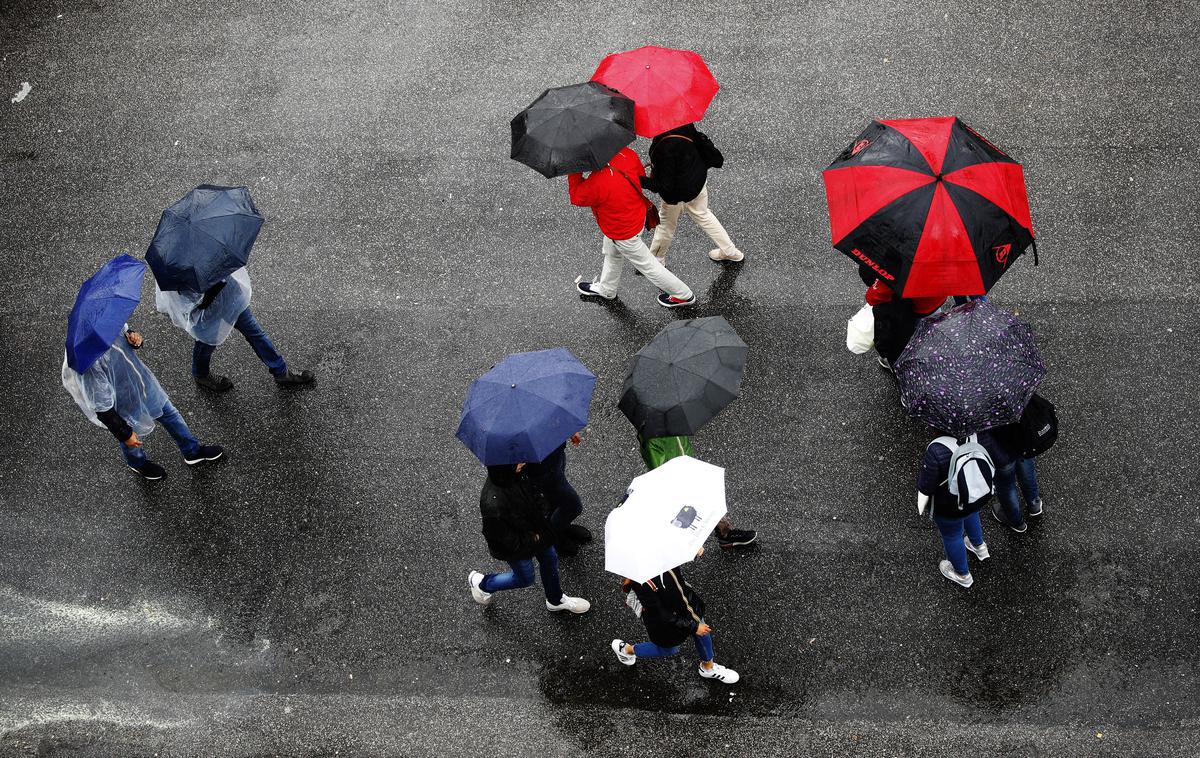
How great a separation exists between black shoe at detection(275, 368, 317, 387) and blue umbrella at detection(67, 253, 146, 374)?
160cm

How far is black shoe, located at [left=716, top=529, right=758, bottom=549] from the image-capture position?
6234 millimetres

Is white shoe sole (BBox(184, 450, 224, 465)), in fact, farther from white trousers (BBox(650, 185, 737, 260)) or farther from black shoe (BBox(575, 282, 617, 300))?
white trousers (BBox(650, 185, 737, 260))

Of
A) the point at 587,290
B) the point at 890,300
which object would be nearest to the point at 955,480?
the point at 890,300

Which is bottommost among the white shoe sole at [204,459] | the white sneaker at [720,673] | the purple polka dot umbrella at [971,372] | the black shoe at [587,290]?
the white sneaker at [720,673]

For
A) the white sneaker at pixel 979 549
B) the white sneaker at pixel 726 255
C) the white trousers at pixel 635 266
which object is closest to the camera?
the white sneaker at pixel 979 549

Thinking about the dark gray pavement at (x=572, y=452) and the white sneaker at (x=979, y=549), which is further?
the white sneaker at (x=979, y=549)

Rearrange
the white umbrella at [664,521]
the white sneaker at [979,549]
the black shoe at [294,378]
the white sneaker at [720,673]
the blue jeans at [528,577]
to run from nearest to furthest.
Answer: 1. the white umbrella at [664,521]
2. the blue jeans at [528,577]
3. the white sneaker at [720,673]
4. the white sneaker at [979,549]
5. the black shoe at [294,378]

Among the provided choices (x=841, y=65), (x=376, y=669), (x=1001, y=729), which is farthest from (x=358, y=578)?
(x=841, y=65)

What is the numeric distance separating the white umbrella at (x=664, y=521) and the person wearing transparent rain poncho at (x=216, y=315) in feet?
10.5

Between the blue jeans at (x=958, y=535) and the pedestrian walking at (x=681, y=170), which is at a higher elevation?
the pedestrian walking at (x=681, y=170)

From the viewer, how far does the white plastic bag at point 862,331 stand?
246 inches

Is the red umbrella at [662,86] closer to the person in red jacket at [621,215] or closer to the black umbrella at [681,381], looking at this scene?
the person in red jacket at [621,215]

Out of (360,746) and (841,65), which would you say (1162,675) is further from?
(841,65)

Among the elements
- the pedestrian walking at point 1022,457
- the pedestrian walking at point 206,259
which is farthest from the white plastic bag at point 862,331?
the pedestrian walking at point 206,259
